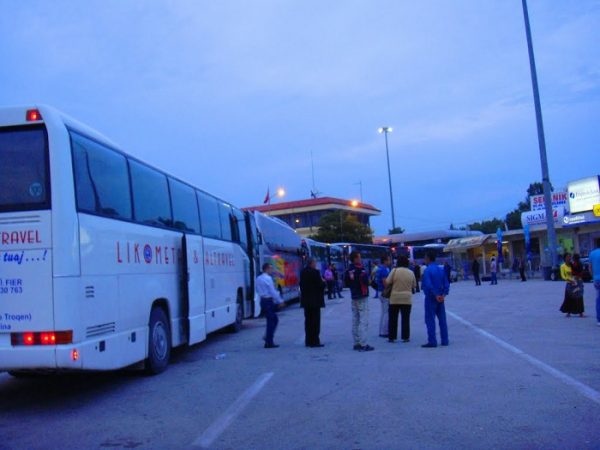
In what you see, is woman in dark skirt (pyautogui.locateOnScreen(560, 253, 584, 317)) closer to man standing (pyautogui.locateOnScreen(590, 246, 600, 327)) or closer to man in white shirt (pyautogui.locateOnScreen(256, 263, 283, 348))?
man standing (pyautogui.locateOnScreen(590, 246, 600, 327))

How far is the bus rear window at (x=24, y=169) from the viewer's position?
731cm

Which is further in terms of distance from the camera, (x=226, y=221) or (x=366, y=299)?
(x=226, y=221)

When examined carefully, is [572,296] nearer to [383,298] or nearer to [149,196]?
[383,298]

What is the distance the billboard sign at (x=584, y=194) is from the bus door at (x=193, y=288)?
3361 cm

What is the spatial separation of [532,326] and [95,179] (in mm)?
10594

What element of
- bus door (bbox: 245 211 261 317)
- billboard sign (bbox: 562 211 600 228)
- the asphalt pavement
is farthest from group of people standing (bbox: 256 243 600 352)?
billboard sign (bbox: 562 211 600 228)

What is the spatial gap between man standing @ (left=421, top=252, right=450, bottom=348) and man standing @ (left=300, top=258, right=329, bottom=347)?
7.22ft

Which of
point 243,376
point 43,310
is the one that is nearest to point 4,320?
point 43,310

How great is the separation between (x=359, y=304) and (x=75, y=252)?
20.1ft

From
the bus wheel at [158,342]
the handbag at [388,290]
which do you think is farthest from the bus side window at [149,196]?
the handbag at [388,290]

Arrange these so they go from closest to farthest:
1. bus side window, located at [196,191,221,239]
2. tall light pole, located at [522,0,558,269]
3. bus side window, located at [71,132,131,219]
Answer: bus side window, located at [71,132,131,219]
bus side window, located at [196,191,221,239]
tall light pole, located at [522,0,558,269]

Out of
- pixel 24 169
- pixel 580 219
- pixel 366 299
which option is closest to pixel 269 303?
pixel 366 299

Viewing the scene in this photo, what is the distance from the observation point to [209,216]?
564 inches

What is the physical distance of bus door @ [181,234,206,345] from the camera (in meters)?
11.4
